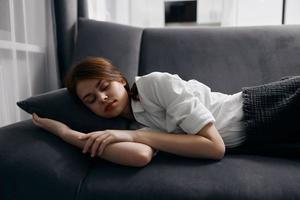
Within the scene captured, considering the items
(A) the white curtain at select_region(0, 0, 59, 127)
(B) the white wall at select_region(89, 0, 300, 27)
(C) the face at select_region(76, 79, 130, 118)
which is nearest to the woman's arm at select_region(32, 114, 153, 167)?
(C) the face at select_region(76, 79, 130, 118)

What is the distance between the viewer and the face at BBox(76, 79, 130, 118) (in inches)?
38.2

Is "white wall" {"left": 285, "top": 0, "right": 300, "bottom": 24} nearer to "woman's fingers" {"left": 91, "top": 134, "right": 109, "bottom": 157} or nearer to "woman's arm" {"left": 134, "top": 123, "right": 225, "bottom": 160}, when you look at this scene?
"woman's arm" {"left": 134, "top": 123, "right": 225, "bottom": 160}

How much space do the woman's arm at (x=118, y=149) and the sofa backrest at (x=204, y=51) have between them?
504 millimetres

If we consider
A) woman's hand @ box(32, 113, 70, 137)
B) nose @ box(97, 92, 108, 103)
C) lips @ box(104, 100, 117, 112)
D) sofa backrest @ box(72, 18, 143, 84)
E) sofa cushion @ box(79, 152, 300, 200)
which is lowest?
sofa cushion @ box(79, 152, 300, 200)

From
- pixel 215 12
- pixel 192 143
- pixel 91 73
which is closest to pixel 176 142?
pixel 192 143

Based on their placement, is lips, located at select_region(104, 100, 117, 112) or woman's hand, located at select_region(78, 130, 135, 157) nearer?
woman's hand, located at select_region(78, 130, 135, 157)

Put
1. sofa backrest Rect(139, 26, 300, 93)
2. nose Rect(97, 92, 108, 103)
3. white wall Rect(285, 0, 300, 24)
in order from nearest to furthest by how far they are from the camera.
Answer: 1. nose Rect(97, 92, 108, 103)
2. sofa backrest Rect(139, 26, 300, 93)
3. white wall Rect(285, 0, 300, 24)

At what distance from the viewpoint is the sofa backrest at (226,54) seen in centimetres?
131

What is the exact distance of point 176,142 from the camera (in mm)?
864

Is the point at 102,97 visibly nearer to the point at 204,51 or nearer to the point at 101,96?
the point at 101,96

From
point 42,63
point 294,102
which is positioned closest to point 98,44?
point 42,63

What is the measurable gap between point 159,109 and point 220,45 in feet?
1.94

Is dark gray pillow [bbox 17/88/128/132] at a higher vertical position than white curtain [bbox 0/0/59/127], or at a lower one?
lower

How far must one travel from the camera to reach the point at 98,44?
1393 millimetres
